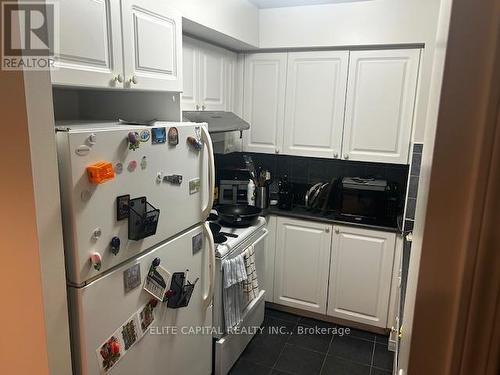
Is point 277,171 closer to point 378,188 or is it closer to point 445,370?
point 378,188

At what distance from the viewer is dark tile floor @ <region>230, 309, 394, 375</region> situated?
2.53 meters

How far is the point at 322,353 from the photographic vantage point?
2.71m

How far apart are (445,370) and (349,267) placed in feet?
8.26

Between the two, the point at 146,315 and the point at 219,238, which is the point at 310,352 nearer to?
the point at 219,238

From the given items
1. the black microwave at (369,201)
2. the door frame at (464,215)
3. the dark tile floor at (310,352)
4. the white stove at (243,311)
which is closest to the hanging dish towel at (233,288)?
the white stove at (243,311)

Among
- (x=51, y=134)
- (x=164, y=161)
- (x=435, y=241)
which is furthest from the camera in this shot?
(x=164, y=161)

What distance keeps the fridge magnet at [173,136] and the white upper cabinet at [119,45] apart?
0.83ft

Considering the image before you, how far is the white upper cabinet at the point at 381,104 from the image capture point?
2662 mm

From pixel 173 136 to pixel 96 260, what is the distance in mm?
622

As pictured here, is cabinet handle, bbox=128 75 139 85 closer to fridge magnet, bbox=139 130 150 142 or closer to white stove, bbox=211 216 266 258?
fridge magnet, bbox=139 130 150 142

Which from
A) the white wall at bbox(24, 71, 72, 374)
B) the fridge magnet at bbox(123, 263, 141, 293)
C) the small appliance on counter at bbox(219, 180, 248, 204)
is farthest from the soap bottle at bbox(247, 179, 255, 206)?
the white wall at bbox(24, 71, 72, 374)

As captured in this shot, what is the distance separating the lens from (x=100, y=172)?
1203mm

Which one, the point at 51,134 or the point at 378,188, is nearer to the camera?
the point at 51,134

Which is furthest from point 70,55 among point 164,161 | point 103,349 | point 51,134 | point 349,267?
point 349,267
